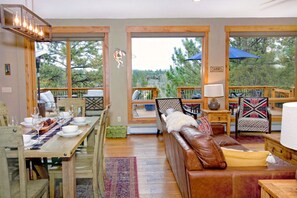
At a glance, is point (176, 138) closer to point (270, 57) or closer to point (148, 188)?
point (148, 188)

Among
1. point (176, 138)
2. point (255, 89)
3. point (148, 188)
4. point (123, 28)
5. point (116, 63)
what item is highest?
point (123, 28)

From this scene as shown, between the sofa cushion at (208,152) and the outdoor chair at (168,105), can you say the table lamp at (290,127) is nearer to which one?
the sofa cushion at (208,152)

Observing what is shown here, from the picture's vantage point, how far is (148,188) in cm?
347

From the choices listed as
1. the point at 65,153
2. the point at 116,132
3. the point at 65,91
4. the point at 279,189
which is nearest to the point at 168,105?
the point at 116,132

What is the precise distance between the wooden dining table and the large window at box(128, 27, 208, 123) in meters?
3.84

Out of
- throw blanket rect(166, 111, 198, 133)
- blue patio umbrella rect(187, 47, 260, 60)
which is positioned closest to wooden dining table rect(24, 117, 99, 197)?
throw blanket rect(166, 111, 198, 133)

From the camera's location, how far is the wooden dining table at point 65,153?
231 cm

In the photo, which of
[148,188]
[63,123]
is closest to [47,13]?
[63,123]

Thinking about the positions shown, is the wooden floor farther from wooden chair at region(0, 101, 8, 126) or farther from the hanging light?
the hanging light

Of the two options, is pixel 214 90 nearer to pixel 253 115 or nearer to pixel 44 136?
pixel 253 115

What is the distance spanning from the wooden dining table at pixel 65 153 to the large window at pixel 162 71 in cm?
384

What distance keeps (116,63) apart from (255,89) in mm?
3437

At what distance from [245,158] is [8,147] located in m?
1.93

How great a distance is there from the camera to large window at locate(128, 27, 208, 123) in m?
6.59
